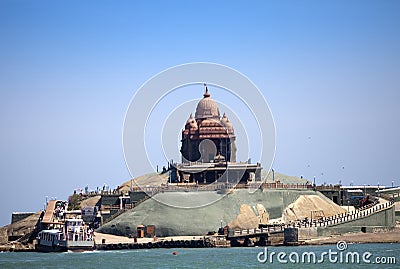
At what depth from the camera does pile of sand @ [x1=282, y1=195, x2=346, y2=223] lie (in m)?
132

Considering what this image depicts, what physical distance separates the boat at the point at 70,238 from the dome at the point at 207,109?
5058 centimetres

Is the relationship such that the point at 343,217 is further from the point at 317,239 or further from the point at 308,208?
the point at 308,208

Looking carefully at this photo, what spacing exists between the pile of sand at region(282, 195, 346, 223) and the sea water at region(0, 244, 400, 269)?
62.5ft

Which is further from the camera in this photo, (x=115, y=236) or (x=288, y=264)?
(x=115, y=236)

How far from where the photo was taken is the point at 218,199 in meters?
131

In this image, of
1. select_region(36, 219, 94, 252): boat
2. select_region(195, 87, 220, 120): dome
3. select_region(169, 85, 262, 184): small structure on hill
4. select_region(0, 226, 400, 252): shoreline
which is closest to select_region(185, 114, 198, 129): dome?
select_region(169, 85, 262, 184): small structure on hill

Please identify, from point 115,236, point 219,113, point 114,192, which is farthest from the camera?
point 219,113

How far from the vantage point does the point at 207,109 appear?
164 meters

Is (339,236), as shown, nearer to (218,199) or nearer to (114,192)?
(218,199)

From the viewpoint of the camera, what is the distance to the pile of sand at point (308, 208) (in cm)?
13188

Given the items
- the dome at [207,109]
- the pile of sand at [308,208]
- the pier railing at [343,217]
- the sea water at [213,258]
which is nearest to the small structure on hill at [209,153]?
the dome at [207,109]

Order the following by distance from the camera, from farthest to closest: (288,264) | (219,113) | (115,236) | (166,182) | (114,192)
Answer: (219,113) → (166,182) → (114,192) → (115,236) → (288,264)

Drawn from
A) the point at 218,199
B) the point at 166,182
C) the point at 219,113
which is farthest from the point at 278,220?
the point at 219,113

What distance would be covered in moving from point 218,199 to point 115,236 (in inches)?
573
